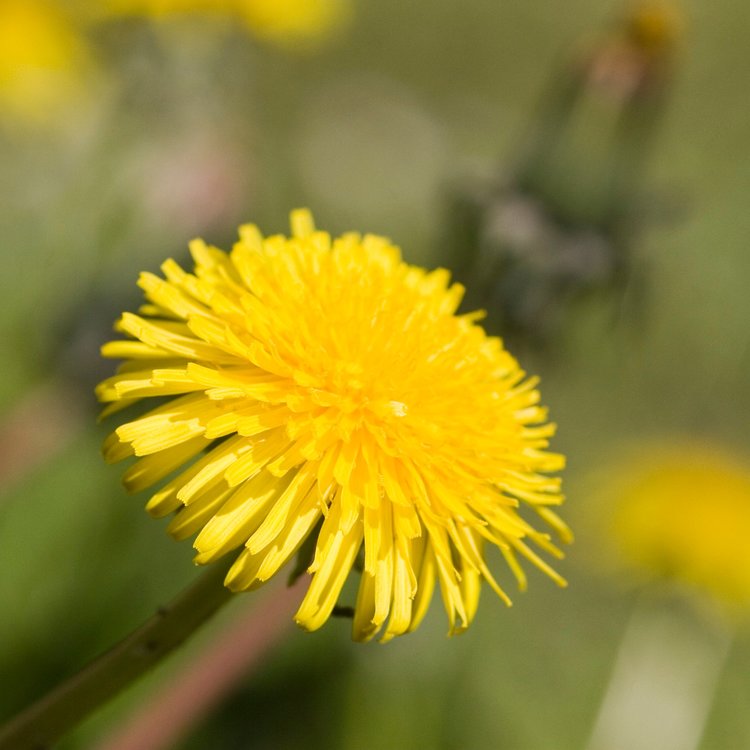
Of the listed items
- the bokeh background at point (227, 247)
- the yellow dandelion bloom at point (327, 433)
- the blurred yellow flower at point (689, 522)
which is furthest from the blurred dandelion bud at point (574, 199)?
the yellow dandelion bloom at point (327, 433)

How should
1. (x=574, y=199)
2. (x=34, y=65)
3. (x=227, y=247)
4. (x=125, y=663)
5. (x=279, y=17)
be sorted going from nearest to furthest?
(x=125, y=663), (x=574, y=199), (x=227, y=247), (x=279, y=17), (x=34, y=65)

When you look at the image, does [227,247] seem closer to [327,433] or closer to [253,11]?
[253,11]

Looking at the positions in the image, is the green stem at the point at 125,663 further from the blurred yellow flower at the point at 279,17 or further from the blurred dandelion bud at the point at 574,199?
the blurred yellow flower at the point at 279,17

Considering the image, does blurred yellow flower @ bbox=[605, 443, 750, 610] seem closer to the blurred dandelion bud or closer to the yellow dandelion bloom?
the blurred dandelion bud

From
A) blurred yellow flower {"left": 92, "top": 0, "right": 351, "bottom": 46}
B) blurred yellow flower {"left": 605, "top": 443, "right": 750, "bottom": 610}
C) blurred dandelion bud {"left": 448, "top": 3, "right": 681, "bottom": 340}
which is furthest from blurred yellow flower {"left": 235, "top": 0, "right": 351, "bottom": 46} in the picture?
blurred yellow flower {"left": 605, "top": 443, "right": 750, "bottom": 610}

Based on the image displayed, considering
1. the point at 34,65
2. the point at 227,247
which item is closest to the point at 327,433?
the point at 227,247
